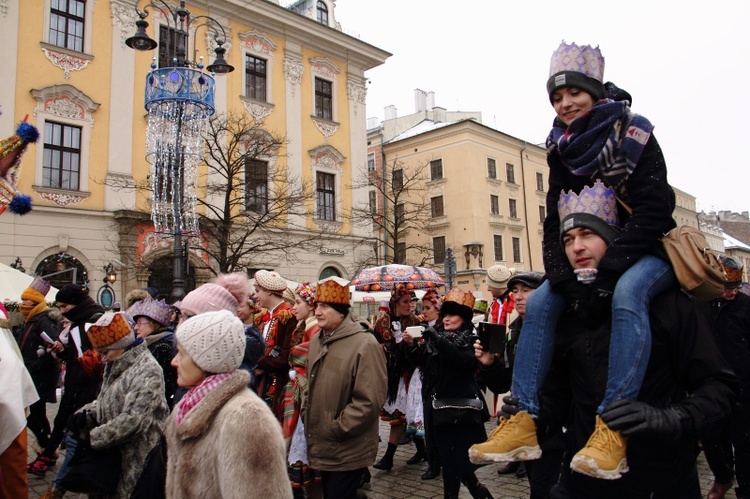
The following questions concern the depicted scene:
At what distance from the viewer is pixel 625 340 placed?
199 cm

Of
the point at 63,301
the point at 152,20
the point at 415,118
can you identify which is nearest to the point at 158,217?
the point at 152,20

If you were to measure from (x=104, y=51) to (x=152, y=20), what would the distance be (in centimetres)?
244

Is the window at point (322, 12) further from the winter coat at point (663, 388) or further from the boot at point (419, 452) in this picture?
the winter coat at point (663, 388)

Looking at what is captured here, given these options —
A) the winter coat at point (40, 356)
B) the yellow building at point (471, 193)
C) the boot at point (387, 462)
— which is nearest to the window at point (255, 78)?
the yellow building at point (471, 193)

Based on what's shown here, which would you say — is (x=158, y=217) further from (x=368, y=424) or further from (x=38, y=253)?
(x=368, y=424)

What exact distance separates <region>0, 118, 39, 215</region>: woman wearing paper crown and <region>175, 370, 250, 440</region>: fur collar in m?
2.49

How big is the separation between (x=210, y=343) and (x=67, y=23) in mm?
21835

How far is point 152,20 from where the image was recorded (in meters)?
22.1

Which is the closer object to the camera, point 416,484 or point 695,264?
point 695,264

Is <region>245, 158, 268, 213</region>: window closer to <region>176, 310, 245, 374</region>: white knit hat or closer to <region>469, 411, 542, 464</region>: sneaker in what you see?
<region>176, 310, 245, 374</region>: white knit hat

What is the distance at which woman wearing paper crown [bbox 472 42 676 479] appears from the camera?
1.98 meters

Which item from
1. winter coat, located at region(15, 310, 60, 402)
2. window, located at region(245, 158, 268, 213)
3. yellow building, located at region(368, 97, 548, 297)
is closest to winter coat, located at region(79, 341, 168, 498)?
winter coat, located at region(15, 310, 60, 402)

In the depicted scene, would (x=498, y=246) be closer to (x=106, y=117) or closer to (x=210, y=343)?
(x=106, y=117)

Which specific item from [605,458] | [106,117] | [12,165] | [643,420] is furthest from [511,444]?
[106,117]
